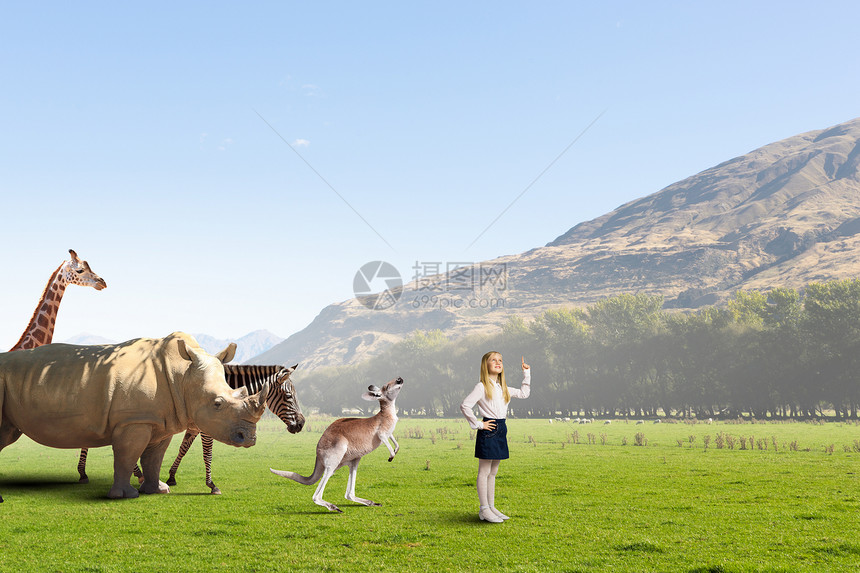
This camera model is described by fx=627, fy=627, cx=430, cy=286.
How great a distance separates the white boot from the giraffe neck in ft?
46.5

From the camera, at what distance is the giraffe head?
1997 cm

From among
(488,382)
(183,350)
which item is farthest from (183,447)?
(488,382)

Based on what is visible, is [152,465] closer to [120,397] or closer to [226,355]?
[120,397]

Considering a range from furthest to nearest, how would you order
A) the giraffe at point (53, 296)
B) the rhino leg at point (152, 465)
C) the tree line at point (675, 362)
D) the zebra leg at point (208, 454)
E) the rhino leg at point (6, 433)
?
the tree line at point (675, 362) < the giraffe at point (53, 296) < the zebra leg at point (208, 454) < the rhino leg at point (152, 465) < the rhino leg at point (6, 433)

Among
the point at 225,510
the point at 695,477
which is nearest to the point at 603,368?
the point at 695,477

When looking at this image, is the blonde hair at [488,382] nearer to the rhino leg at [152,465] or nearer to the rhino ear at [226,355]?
the rhino ear at [226,355]

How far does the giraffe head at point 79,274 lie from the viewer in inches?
786

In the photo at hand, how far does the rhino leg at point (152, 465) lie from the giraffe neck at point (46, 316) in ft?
19.2

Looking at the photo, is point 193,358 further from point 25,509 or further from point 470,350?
point 470,350

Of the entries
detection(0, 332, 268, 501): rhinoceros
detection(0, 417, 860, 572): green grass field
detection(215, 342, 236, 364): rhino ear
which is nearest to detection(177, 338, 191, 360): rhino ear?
detection(0, 332, 268, 501): rhinoceros

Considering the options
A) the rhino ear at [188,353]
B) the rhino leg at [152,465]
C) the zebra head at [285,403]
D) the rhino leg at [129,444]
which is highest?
the rhino ear at [188,353]

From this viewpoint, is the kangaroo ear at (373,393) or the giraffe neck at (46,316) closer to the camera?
the kangaroo ear at (373,393)

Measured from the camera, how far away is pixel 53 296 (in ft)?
63.4

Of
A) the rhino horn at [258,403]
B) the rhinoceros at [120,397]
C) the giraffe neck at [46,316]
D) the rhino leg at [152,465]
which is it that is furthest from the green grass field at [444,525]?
the giraffe neck at [46,316]
